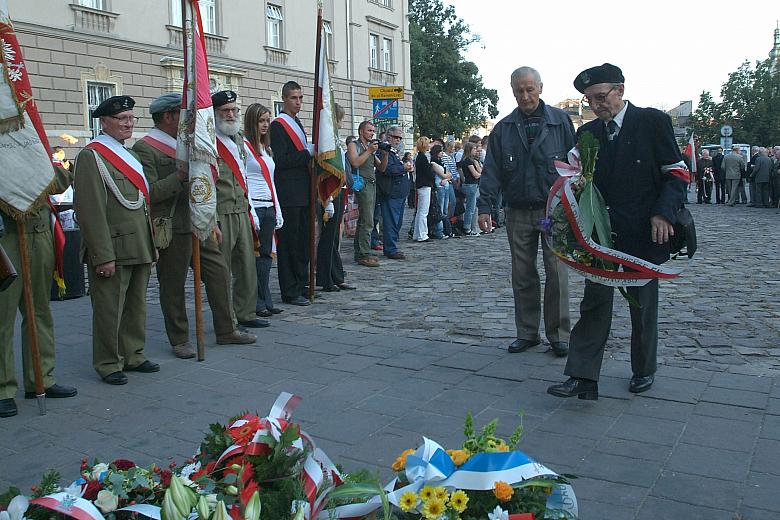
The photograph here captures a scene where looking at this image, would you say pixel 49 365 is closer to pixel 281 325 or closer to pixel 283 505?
pixel 281 325

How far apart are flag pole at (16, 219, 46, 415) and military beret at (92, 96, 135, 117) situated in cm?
109

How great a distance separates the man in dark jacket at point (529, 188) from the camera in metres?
5.94

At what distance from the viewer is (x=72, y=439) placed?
438 cm

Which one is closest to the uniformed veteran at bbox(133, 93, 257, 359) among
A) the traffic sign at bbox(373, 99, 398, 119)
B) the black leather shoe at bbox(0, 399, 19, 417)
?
the black leather shoe at bbox(0, 399, 19, 417)

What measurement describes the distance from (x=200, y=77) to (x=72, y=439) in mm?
2915

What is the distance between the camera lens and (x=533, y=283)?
6125 mm

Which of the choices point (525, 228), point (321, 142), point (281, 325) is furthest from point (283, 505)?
point (321, 142)

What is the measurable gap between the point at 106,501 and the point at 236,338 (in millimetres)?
4239

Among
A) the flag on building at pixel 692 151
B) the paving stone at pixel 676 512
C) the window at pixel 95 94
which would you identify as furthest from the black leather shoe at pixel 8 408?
the flag on building at pixel 692 151

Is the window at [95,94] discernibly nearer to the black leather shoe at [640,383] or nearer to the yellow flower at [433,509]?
the black leather shoe at [640,383]

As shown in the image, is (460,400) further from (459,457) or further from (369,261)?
(369,261)

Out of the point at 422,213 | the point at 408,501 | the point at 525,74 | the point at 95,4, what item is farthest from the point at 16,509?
the point at 95,4

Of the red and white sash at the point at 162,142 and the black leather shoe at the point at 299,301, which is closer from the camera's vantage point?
the red and white sash at the point at 162,142

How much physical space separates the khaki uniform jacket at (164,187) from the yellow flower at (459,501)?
426 cm
